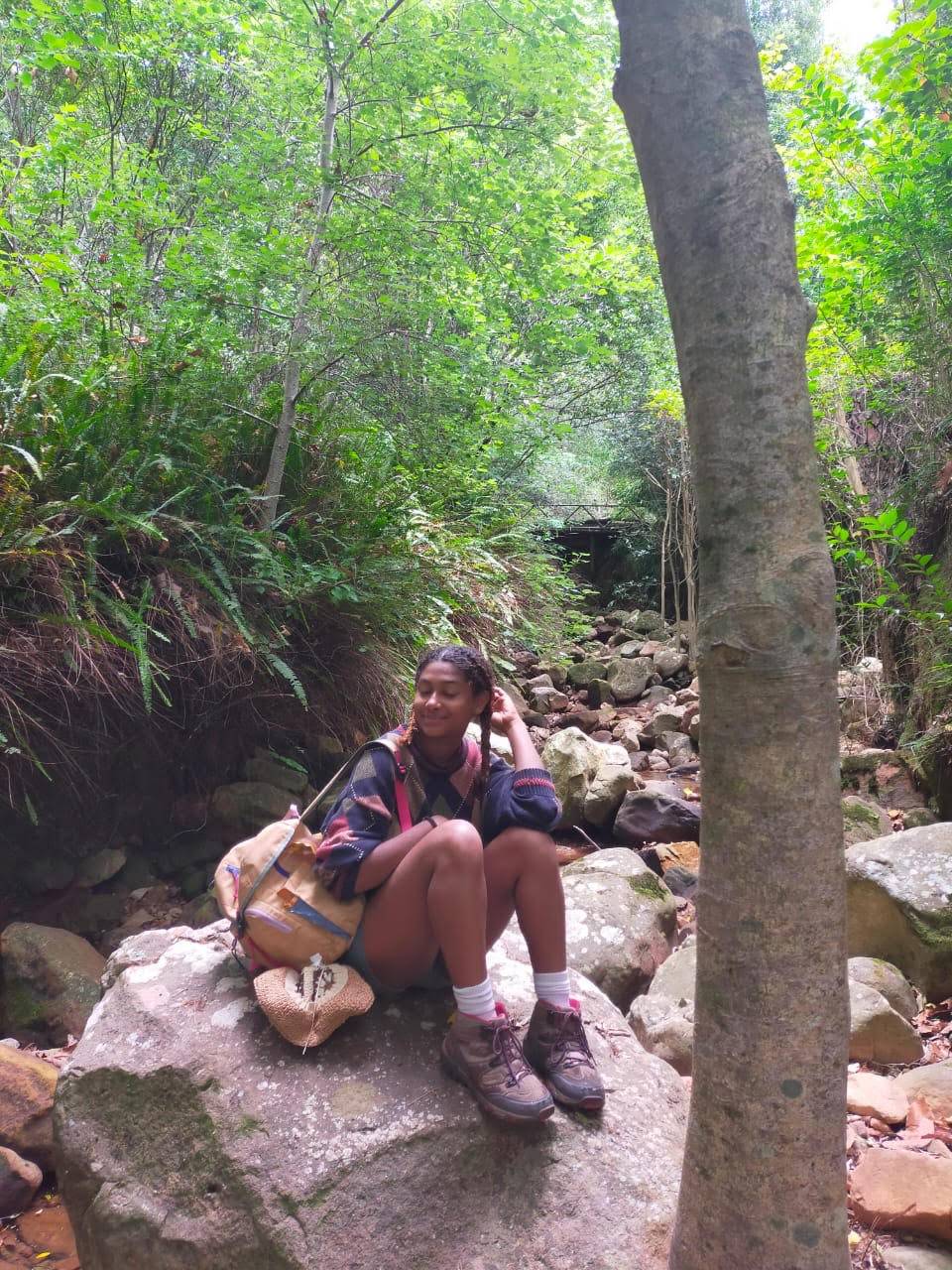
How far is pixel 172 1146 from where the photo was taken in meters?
1.92

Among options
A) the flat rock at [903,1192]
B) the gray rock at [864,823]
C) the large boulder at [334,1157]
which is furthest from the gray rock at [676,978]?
the gray rock at [864,823]

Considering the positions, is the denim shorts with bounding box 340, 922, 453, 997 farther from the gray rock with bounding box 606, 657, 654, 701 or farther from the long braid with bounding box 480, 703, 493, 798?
the gray rock with bounding box 606, 657, 654, 701

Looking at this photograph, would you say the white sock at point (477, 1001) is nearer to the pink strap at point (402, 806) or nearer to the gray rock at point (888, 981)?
the pink strap at point (402, 806)

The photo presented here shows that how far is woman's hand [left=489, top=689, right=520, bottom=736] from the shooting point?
226cm

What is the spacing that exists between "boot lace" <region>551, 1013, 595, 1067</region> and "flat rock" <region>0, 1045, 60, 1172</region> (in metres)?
1.78

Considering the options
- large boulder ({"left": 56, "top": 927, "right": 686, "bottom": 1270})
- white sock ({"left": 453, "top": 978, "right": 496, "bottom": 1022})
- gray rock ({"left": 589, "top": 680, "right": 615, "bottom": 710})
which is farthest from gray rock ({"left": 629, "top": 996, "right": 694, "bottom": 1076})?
gray rock ({"left": 589, "top": 680, "right": 615, "bottom": 710})

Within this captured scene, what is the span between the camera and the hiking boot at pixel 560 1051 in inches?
78.6

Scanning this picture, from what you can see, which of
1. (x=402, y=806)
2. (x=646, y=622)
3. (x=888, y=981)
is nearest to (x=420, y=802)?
(x=402, y=806)

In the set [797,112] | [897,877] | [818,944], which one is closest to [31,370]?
[818,944]

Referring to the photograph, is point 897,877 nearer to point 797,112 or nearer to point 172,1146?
point 172,1146

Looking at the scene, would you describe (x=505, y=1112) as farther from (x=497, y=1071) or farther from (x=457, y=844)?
(x=457, y=844)

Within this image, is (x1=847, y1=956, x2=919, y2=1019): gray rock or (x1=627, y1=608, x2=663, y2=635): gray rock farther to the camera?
(x1=627, y1=608, x2=663, y2=635): gray rock

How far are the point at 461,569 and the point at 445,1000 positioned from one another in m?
3.89

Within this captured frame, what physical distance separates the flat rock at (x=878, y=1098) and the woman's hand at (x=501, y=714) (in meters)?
1.42
